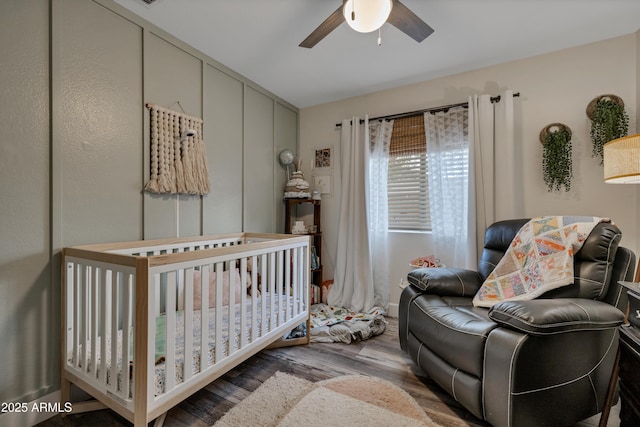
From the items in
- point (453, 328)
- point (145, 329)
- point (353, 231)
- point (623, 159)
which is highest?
point (623, 159)

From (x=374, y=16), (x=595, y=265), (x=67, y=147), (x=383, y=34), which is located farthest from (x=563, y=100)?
(x=67, y=147)

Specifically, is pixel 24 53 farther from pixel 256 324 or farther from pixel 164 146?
pixel 256 324

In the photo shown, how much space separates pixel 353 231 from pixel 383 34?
5.71 feet

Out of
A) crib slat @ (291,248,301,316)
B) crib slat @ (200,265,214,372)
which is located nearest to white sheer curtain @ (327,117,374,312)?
crib slat @ (291,248,301,316)

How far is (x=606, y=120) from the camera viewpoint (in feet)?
6.41

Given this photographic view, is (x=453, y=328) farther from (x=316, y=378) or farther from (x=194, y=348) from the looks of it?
(x=194, y=348)

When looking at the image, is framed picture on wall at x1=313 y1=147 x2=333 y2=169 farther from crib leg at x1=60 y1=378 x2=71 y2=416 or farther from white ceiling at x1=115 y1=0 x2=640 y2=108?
crib leg at x1=60 y1=378 x2=71 y2=416

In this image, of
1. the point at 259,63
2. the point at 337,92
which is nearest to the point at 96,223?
the point at 259,63

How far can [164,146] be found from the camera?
195 centimetres

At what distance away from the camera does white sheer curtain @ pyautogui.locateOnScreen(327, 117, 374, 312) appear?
2.85 meters

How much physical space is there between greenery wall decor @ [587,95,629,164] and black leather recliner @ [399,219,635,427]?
82cm

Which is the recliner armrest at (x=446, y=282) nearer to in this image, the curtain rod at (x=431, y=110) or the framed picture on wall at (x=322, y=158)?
the curtain rod at (x=431, y=110)

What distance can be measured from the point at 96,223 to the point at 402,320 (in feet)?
6.69

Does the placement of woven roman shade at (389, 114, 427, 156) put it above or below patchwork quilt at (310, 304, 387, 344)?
above
